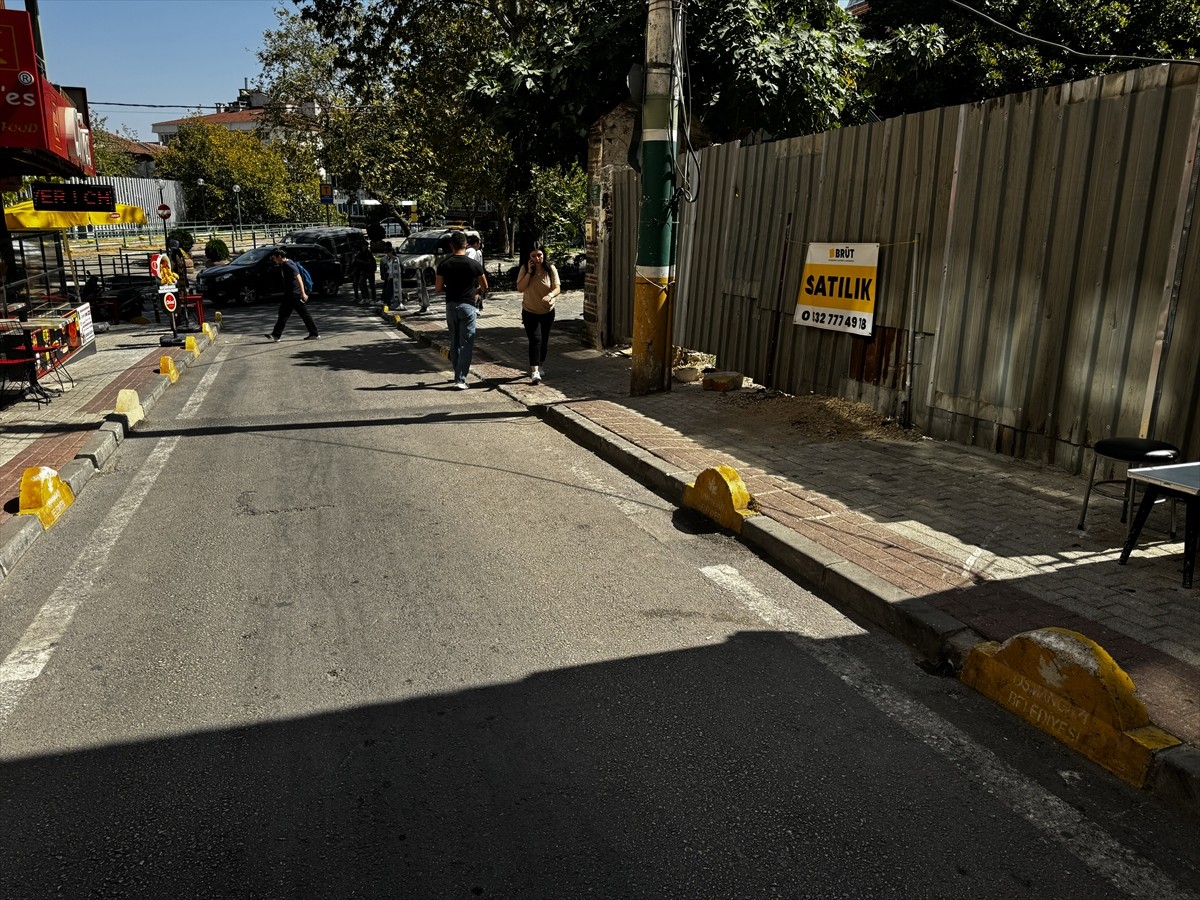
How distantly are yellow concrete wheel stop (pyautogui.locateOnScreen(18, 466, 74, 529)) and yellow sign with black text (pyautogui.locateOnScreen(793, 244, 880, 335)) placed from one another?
7050 mm

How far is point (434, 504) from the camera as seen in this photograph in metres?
6.78

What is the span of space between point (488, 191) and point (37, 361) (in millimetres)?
19890

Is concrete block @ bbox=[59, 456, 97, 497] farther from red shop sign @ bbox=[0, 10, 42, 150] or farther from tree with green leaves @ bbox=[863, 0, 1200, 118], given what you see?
tree with green leaves @ bbox=[863, 0, 1200, 118]

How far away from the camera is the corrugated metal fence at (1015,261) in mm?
5824

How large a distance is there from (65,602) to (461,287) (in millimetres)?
6758

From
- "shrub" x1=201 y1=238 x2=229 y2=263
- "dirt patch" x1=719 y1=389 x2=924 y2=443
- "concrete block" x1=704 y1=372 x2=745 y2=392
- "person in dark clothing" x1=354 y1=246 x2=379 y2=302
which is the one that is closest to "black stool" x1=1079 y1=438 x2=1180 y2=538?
"dirt patch" x1=719 y1=389 x2=924 y2=443

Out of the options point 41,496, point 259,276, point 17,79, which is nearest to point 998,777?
point 41,496

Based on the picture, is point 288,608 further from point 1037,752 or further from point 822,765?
point 1037,752

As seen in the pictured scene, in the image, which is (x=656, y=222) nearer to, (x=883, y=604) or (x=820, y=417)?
(x=820, y=417)

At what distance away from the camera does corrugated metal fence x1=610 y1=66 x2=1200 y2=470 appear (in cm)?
582

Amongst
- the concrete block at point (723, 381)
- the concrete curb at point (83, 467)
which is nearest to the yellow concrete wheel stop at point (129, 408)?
the concrete curb at point (83, 467)

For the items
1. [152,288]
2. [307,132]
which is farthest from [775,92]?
[307,132]

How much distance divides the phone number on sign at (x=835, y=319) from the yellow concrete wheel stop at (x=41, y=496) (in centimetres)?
705

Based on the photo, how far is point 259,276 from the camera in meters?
24.3
